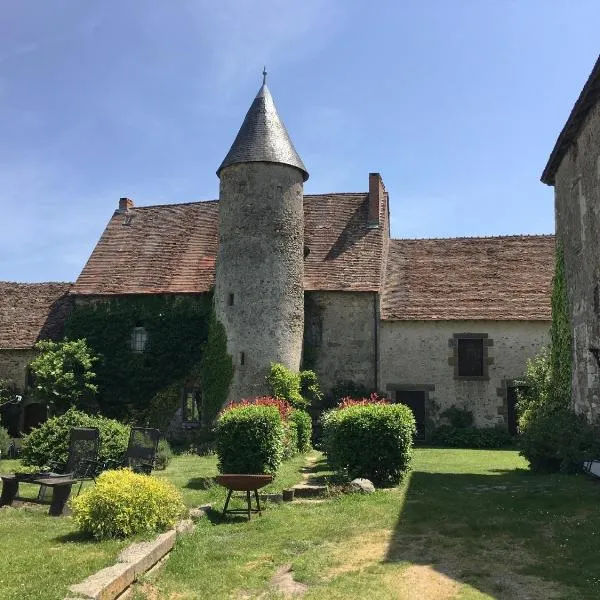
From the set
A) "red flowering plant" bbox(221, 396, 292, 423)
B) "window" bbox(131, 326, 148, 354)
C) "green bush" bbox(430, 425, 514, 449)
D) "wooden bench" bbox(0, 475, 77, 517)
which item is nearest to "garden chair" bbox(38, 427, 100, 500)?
"wooden bench" bbox(0, 475, 77, 517)

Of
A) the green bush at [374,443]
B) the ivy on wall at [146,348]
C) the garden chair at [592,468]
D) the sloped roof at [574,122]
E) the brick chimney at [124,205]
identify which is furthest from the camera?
the brick chimney at [124,205]

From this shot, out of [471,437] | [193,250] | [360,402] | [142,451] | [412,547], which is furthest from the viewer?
[193,250]

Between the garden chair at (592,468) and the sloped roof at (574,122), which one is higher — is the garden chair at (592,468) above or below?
below

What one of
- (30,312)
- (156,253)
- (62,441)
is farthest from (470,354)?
(30,312)

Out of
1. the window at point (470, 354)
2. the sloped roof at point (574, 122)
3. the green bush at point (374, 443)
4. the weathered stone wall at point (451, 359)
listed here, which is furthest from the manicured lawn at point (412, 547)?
the window at point (470, 354)

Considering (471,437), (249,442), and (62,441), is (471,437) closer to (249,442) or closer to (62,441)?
(249,442)

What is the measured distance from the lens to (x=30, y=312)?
27375mm

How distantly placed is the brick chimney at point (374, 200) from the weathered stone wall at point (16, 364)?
14.2 m

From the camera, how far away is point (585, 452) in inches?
507

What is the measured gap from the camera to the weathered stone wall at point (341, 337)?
23.9m

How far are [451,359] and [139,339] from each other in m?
11.7

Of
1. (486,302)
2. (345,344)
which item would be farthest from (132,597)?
(486,302)

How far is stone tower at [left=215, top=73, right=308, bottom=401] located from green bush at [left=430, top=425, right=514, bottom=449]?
566 cm

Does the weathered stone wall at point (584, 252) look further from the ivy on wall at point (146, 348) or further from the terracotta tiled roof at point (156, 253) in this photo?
the terracotta tiled roof at point (156, 253)
